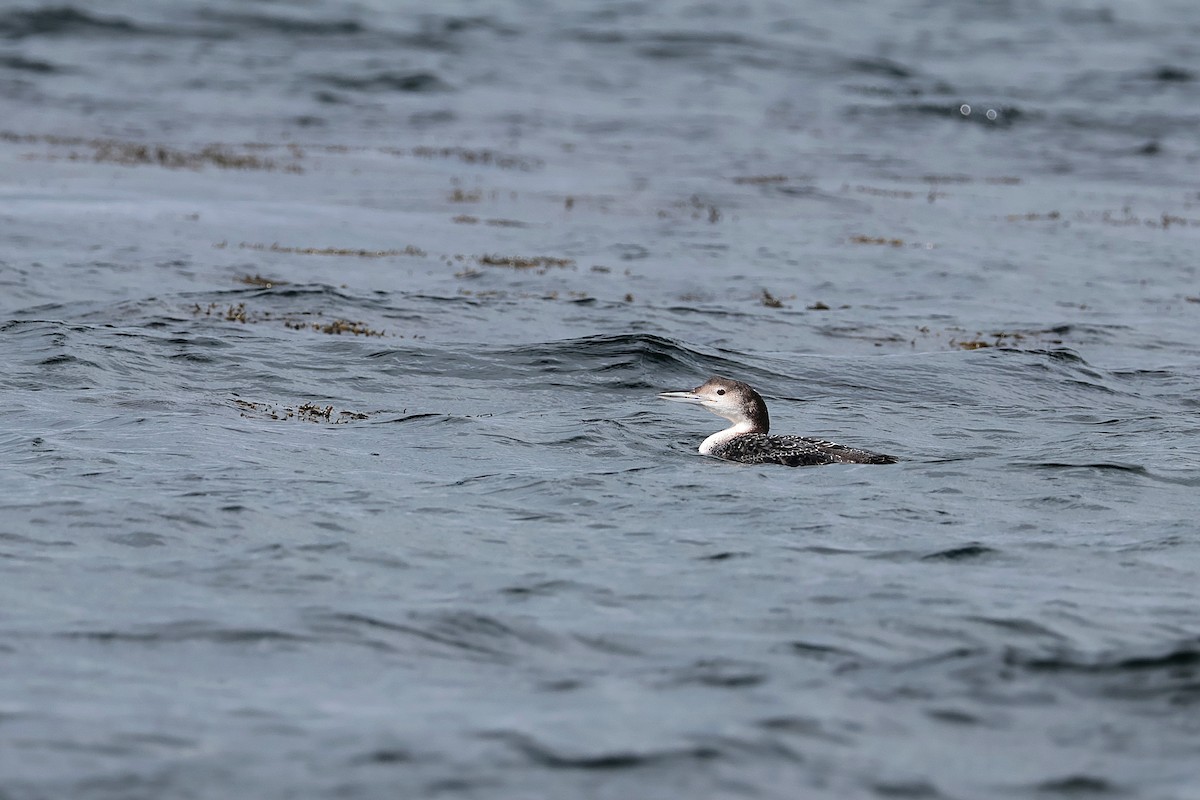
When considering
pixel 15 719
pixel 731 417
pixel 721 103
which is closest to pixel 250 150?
pixel 721 103

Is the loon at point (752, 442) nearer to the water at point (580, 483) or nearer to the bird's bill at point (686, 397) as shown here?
the bird's bill at point (686, 397)

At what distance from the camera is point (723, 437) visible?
15523mm

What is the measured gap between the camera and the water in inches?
326

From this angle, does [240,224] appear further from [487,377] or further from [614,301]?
[487,377]

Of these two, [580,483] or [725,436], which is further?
[725,436]

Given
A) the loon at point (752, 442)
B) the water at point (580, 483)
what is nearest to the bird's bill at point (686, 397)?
the loon at point (752, 442)

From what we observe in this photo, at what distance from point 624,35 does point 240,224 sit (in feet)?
138

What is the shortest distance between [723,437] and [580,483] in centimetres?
233

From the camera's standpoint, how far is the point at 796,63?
221 feet

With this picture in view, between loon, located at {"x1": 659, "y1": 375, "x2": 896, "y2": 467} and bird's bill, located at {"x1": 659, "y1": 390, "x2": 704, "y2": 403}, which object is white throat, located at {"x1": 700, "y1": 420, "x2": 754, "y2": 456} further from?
bird's bill, located at {"x1": 659, "y1": 390, "x2": 704, "y2": 403}

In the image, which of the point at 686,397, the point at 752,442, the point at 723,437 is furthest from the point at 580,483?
the point at 686,397

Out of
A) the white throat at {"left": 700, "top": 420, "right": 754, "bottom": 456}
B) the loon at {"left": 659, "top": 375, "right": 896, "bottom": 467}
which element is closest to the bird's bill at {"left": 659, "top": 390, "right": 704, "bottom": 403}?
the loon at {"left": 659, "top": 375, "right": 896, "bottom": 467}

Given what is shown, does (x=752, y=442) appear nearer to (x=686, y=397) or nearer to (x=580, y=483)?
(x=686, y=397)

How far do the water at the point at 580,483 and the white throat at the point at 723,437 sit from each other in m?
0.70
